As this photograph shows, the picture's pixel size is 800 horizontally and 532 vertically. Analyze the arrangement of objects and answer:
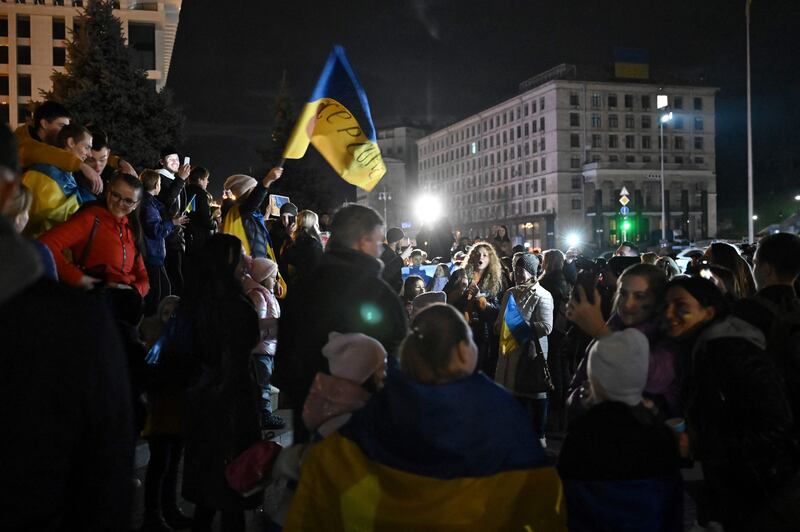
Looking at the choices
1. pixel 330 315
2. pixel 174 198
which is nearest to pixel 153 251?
pixel 174 198

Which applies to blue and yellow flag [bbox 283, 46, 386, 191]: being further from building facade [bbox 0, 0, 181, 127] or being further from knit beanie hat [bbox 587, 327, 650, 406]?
building facade [bbox 0, 0, 181, 127]

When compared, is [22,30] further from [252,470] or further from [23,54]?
[252,470]

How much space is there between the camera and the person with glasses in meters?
5.35

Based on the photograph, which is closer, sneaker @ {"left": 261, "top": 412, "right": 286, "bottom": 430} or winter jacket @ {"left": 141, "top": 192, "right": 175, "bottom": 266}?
sneaker @ {"left": 261, "top": 412, "right": 286, "bottom": 430}

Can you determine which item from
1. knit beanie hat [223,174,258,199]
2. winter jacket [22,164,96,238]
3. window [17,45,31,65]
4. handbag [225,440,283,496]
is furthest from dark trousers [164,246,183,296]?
window [17,45,31,65]

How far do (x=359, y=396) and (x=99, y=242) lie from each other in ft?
9.73

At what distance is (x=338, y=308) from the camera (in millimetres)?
3973

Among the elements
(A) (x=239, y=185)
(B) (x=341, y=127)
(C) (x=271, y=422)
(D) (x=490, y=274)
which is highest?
(B) (x=341, y=127)

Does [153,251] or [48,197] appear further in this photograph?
[153,251]

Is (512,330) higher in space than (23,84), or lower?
lower

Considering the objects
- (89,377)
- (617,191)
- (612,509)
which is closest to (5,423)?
(89,377)

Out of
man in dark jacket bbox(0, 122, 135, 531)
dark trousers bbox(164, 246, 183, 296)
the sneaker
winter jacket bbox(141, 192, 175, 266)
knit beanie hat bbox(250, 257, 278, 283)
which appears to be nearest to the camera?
man in dark jacket bbox(0, 122, 135, 531)

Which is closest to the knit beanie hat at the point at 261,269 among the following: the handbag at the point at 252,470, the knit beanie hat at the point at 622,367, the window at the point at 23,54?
the handbag at the point at 252,470

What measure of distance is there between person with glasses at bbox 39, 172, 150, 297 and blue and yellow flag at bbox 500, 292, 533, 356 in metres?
3.86
